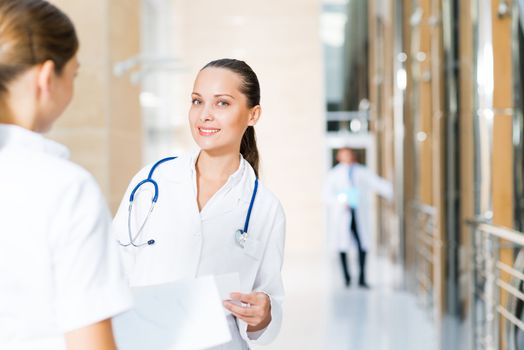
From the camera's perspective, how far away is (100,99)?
9.63 feet

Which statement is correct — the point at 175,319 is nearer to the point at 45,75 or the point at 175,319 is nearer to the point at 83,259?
the point at 83,259

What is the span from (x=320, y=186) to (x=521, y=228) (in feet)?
26.9

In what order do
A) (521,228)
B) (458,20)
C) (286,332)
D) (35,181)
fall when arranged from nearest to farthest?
(35,181) < (521,228) < (458,20) < (286,332)

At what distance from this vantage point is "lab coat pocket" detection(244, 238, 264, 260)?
1.14 metres

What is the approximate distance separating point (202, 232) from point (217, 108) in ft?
0.59

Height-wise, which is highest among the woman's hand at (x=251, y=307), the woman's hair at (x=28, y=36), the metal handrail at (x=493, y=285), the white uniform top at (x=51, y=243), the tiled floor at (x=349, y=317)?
the woman's hair at (x=28, y=36)

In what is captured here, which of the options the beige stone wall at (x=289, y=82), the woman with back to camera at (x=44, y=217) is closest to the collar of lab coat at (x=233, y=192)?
the woman with back to camera at (x=44, y=217)

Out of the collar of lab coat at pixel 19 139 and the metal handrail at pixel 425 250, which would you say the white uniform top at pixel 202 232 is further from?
the metal handrail at pixel 425 250

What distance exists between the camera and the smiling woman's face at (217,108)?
1100 mm

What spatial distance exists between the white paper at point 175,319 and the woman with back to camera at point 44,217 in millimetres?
146

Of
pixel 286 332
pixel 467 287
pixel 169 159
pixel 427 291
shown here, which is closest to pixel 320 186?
pixel 427 291

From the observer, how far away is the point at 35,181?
798 millimetres

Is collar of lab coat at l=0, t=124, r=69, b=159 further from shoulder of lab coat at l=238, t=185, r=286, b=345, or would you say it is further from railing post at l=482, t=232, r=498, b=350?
railing post at l=482, t=232, r=498, b=350

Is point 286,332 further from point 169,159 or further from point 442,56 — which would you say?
point 169,159
